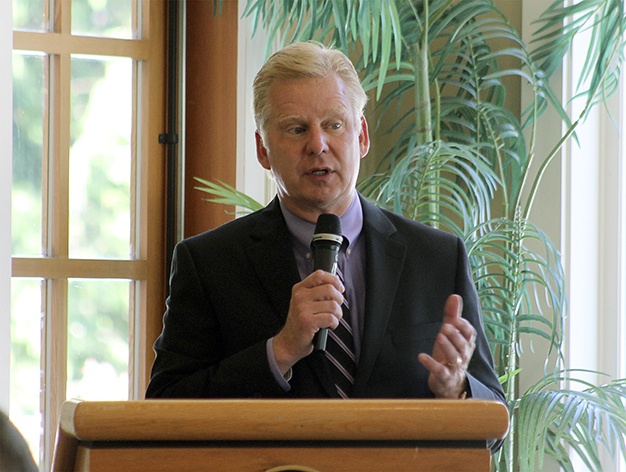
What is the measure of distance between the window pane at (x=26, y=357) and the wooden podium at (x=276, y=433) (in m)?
2.26

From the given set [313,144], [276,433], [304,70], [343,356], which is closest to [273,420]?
[276,433]

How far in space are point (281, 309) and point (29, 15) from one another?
189cm

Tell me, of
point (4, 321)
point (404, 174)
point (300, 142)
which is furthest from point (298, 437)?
point (4, 321)

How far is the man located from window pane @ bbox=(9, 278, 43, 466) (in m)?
1.47

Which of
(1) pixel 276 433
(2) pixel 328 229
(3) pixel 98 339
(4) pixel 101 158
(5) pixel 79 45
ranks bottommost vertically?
(3) pixel 98 339

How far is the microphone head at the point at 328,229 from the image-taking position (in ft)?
5.80

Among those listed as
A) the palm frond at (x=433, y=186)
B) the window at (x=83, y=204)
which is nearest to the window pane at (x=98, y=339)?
the window at (x=83, y=204)

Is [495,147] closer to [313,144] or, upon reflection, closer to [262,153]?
[262,153]

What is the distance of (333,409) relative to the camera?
3.95 ft

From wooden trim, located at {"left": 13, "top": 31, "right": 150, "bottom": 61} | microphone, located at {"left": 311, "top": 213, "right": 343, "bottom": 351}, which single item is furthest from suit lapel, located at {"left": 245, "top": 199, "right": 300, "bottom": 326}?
wooden trim, located at {"left": 13, "top": 31, "right": 150, "bottom": 61}

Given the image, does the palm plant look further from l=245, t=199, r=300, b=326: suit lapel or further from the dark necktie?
the dark necktie

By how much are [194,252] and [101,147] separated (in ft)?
5.21

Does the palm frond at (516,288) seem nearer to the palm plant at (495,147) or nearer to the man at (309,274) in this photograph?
the palm plant at (495,147)

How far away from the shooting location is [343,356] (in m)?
1.92
